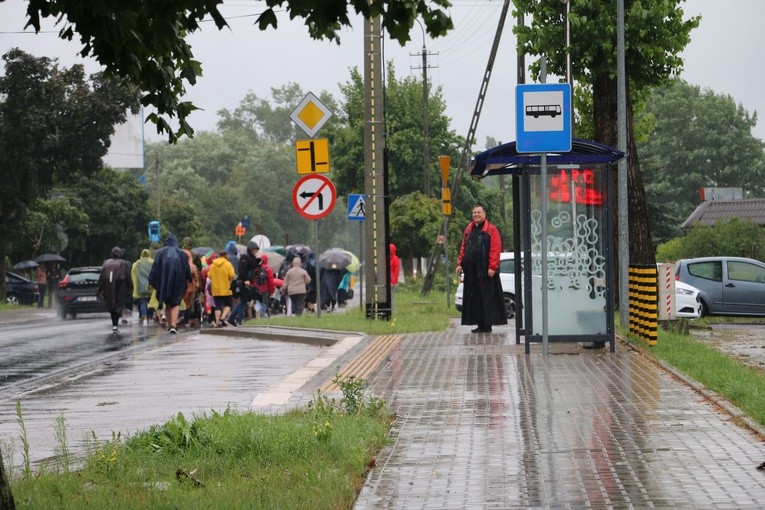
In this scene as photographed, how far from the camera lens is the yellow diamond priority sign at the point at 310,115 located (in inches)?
876

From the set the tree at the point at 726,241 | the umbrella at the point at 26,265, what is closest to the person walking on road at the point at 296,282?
the tree at the point at 726,241

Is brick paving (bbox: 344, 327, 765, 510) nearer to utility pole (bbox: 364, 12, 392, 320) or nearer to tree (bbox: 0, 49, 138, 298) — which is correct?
utility pole (bbox: 364, 12, 392, 320)

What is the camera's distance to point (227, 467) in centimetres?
809

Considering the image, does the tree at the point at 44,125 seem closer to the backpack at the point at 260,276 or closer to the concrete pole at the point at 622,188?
the backpack at the point at 260,276

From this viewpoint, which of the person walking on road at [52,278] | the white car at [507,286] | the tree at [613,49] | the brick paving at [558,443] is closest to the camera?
the brick paving at [558,443]

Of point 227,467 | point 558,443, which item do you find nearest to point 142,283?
point 558,443

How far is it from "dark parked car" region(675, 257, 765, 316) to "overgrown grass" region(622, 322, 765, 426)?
40.7ft

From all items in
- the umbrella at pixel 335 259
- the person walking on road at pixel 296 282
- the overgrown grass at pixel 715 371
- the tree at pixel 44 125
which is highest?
the tree at pixel 44 125

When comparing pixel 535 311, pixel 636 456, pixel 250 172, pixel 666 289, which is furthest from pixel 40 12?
pixel 250 172

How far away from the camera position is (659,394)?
11727 millimetres

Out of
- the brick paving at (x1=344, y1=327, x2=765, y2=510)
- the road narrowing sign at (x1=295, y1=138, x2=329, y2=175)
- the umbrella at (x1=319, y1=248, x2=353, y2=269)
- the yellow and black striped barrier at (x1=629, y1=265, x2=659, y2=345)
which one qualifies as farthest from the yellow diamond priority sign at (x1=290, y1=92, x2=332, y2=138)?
the umbrella at (x1=319, y1=248, x2=353, y2=269)

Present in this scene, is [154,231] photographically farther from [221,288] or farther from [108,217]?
[221,288]

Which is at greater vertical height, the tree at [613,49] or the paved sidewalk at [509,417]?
the tree at [613,49]

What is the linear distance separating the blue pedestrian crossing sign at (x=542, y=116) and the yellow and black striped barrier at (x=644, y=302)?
4.08 meters
